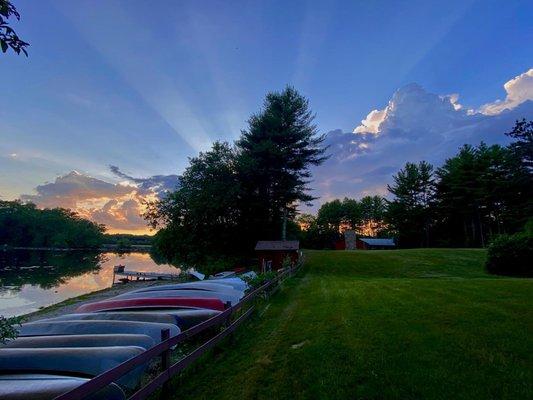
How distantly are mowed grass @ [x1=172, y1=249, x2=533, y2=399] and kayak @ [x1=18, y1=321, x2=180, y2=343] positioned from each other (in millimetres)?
1667


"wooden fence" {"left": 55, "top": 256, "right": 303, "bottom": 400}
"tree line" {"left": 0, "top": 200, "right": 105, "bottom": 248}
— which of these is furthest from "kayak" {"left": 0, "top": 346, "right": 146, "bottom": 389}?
"tree line" {"left": 0, "top": 200, "right": 105, "bottom": 248}

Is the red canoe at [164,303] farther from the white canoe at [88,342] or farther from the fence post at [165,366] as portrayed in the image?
the fence post at [165,366]

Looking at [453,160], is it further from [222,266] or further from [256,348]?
[256,348]

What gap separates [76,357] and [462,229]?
70.9 metres

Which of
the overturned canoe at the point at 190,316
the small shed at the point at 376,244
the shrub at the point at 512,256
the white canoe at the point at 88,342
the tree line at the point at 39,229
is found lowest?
the overturned canoe at the point at 190,316

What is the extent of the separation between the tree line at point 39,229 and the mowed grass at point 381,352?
14133 centimetres

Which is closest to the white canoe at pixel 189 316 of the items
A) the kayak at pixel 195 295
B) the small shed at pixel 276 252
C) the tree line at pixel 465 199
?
the kayak at pixel 195 295

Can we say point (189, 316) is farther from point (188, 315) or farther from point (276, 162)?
point (276, 162)

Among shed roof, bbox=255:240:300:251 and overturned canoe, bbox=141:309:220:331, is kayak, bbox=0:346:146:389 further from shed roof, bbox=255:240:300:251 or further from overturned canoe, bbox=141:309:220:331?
shed roof, bbox=255:240:300:251

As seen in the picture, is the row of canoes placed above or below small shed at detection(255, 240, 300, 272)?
below

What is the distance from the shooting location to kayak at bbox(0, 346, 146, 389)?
550 centimetres

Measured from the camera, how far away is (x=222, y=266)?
3312 cm

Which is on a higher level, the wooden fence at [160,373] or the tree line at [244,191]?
the tree line at [244,191]

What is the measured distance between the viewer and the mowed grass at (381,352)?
4.81 m
